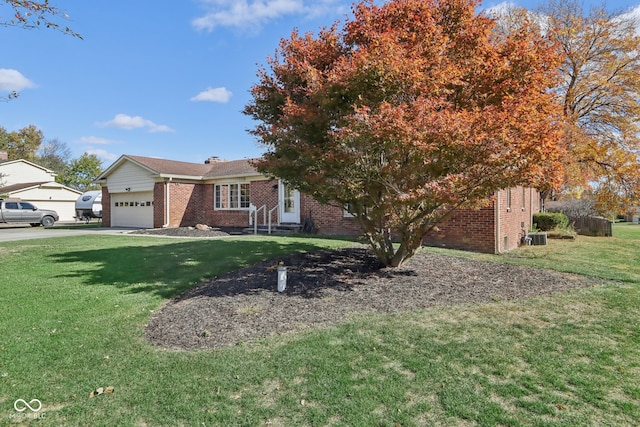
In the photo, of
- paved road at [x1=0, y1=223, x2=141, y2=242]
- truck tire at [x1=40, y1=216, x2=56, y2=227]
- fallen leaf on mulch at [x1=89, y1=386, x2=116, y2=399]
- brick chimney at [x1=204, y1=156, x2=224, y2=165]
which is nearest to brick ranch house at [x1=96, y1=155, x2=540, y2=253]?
brick chimney at [x1=204, y1=156, x2=224, y2=165]

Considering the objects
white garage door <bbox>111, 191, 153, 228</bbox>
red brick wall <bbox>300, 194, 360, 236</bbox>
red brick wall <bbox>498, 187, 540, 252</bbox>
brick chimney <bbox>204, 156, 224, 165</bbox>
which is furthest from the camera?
brick chimney <bbox>204, 156, 224, 165</bbox>

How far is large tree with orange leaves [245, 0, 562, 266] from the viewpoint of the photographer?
16.2ft

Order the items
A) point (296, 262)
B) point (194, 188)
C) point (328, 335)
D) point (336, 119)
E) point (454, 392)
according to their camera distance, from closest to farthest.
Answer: point (454, 392) < point (328, 335) < point (336, 119) < point (296, 262) < point (194, 188)

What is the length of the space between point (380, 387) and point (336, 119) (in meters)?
4.17

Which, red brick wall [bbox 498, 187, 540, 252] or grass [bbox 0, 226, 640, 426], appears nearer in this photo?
grass [bbox 0, 226, 640, 426]

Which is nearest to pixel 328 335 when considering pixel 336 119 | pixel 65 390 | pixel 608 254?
pixel 65 390

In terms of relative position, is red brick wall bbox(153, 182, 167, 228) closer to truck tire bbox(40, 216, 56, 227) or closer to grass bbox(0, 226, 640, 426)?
truck tire bbox(40, 216, 56, 227)

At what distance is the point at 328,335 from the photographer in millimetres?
4141

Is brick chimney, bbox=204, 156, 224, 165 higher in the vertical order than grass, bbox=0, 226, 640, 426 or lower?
higher

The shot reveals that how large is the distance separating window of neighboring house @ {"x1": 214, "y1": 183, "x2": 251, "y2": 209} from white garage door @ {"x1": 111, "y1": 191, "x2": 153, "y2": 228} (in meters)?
3.80

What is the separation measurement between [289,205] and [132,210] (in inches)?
421

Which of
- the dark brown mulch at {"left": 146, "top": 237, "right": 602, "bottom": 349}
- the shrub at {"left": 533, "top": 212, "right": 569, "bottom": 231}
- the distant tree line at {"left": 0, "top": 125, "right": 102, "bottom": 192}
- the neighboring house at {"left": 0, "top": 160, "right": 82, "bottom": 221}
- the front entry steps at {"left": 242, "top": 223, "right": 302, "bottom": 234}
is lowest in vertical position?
the dark brown mulch at {"left": 146, "top": 237, "right": 602, "bottom": 349}

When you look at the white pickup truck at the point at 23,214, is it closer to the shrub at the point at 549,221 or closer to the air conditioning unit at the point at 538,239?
the air conditioning unit at the point at 538,239

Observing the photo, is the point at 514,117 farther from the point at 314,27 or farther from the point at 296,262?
the point at 296,262
